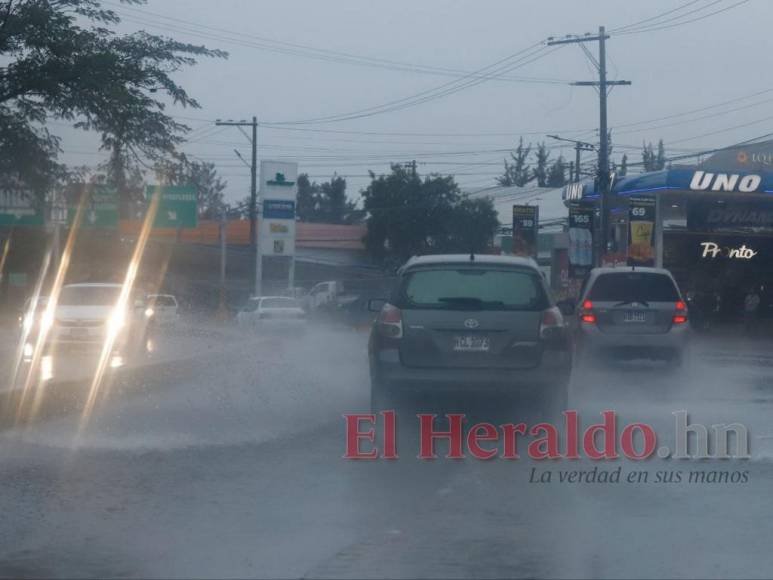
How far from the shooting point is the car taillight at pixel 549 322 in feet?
40.1

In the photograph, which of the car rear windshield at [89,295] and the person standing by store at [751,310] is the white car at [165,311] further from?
the person standing by store at [751,310]

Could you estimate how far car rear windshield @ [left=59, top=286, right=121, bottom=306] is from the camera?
81.7 ft

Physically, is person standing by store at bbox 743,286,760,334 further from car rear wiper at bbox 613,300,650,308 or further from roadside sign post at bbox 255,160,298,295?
car rear wiper at bbox 613,300,650,308

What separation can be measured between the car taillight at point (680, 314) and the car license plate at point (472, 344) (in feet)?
24.4

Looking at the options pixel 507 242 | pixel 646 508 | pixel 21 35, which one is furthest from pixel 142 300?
pixel 507 242

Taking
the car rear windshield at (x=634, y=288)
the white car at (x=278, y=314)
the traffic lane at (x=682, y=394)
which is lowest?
the white car at (x=278, y=314)

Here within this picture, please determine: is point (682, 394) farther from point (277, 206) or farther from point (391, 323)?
point (277, 206)

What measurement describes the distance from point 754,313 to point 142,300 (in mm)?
22001

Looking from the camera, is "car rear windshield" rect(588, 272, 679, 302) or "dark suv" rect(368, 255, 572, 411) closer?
"dark suv" rect(368, 255, 572, 411)

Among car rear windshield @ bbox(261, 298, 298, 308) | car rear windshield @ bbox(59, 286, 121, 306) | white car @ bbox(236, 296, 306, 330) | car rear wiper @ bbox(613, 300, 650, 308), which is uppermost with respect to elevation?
car rear wiper @ bbox(613, 300, 650, 308)

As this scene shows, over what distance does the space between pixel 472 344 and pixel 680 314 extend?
754 cm

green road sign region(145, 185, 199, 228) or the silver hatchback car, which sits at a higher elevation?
green road sign region(145, 185, 199, 228)

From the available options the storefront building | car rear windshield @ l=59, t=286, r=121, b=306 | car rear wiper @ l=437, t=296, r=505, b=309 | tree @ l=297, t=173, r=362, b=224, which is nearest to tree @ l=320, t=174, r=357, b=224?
tree @ l=297, t=173, r=362, b=224

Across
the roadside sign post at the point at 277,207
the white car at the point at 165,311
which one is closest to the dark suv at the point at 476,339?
the white car at the point at 165,311
